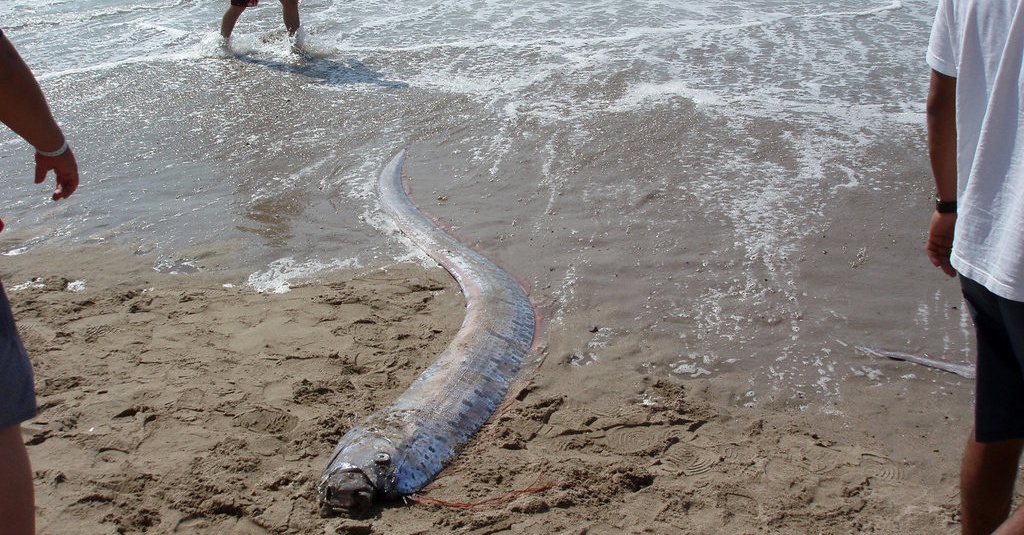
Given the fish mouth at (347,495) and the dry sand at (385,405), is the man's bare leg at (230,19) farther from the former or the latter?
the fish mouth at (347,495)

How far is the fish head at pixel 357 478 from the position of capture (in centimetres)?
283

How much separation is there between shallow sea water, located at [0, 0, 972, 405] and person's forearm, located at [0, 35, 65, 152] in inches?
93.4

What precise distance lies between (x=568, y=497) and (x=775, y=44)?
714 centimetres

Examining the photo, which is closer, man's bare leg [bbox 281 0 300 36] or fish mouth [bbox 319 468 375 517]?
fish mouth [bbox 319 468 375 517]

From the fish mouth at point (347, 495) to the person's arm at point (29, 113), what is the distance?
1397mm

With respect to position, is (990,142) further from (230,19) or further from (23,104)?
(230,19)

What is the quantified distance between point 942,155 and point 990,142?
446 mm

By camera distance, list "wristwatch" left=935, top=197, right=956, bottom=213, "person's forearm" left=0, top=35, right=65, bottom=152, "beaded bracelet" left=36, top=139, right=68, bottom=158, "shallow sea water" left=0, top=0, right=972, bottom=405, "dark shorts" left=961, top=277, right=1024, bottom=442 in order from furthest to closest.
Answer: "shallow sea water" left=0, top=0, right=972, bottom=405 < "beaded bracelet" left=36, top=139, right=68, bottom=158 < "wristwatch" left=935, top=197, right=956, bottom=213 < "person's forearm" left=0, top=35, right=65, bottom=152 < "dark shorts" left=961, top=277, right=1024, bottom=442

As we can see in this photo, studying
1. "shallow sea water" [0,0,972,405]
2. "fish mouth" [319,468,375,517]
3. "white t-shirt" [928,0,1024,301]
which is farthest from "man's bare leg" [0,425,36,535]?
"white t-shirt" [928,0,1024,301]

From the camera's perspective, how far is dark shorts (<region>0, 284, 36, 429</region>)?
76.9 inches

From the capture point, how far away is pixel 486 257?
4859 millimetres

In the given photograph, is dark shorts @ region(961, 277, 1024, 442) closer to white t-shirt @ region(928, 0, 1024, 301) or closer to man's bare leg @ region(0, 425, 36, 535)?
white t-shirt @ region(928, 0, 1024, 301)

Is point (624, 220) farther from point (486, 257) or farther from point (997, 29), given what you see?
point (997, 29)

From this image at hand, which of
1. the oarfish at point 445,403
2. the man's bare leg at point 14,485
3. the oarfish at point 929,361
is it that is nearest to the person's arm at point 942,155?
the oarfish at point 929,361
